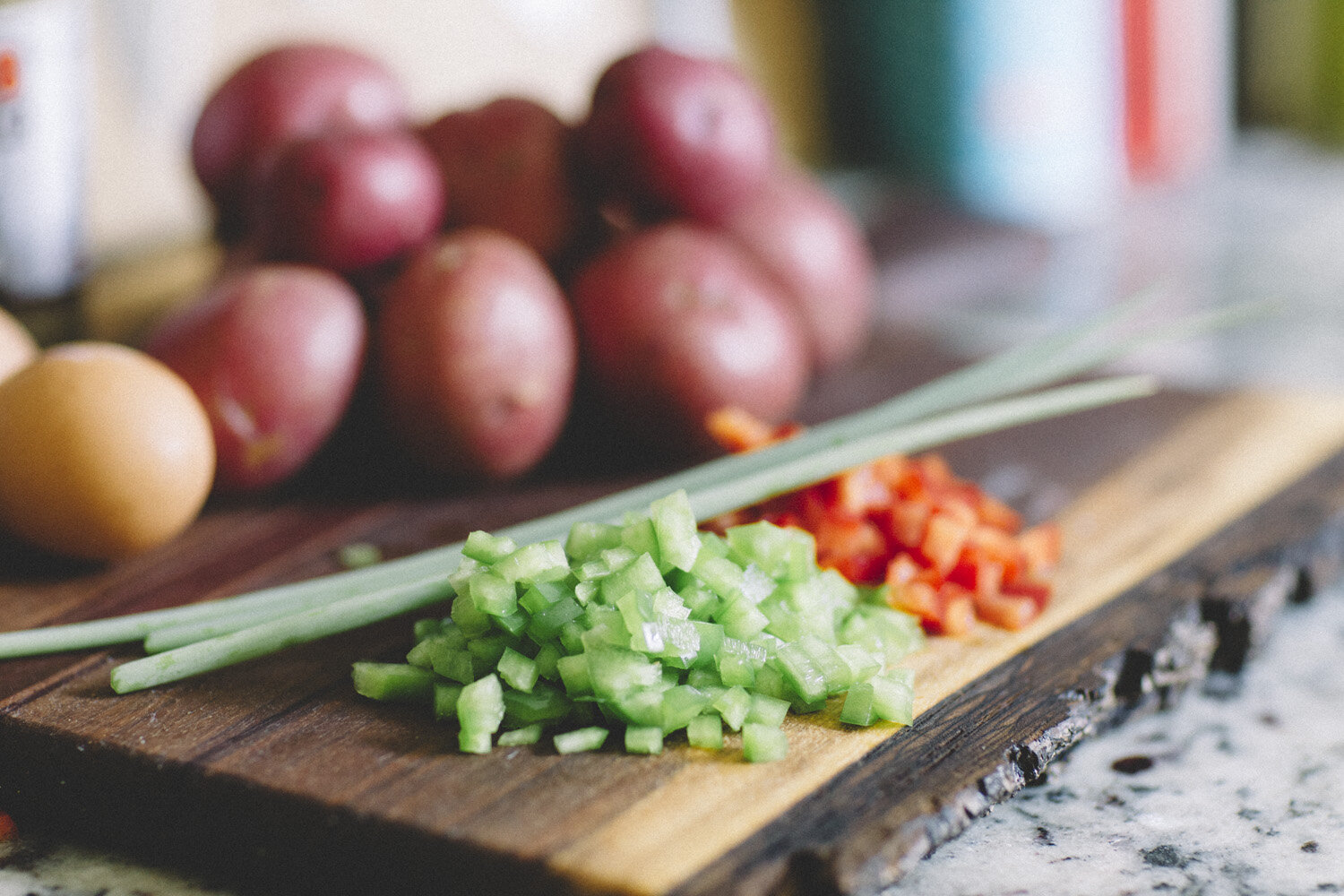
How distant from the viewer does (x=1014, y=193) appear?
2285mm

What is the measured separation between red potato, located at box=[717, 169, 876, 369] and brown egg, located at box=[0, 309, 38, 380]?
26.5 inches

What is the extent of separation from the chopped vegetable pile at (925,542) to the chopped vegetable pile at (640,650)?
100 millimetres

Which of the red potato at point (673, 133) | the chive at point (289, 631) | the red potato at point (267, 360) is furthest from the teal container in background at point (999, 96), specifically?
the chive at point (289, 631)

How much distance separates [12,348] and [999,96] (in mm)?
1616

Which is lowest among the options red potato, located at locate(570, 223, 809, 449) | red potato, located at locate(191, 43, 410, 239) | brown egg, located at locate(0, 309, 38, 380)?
red potato, located at locate(570, 223, 809, 449)

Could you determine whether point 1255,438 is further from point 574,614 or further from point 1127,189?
point 1127,189

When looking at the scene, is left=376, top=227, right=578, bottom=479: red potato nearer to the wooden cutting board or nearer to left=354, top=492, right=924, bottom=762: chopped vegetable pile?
the wooden cutting board

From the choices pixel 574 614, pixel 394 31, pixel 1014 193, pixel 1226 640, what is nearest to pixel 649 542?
pixel 574 614

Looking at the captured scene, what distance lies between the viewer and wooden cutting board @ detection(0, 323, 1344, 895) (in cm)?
68

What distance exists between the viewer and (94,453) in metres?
1.00

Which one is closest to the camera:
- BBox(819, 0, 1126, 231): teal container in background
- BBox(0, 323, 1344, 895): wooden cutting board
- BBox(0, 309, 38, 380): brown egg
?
BBox(0, 323, 1344, 895): wooden cutting board

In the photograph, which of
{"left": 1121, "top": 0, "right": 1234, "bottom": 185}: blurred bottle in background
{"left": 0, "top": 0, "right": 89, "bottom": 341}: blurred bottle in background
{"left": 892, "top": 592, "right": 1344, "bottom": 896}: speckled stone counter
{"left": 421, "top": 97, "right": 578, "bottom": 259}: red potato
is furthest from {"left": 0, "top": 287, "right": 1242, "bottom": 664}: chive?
{"left": 1121, "top": 0, "right": 1234, "bottom": 185}: blurred bottle in background

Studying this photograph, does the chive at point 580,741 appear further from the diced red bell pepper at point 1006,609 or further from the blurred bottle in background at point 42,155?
the blurred bottle in background at point 42,155

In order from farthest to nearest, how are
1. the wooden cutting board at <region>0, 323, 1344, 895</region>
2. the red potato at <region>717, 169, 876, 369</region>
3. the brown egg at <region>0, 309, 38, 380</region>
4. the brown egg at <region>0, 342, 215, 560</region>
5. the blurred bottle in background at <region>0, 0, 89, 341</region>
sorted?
the red potato at <region>717, 169, 876, 369</region>
the blurred bottle in background at <region>0, 0, 89, 341</region>
the brown egg at <region>0, 309, 38, 380</region>
the brown egg at <region>0, 342, 215, 560</region>
the wooden cutting board at <region>0, 323, 1344, 895</region>
